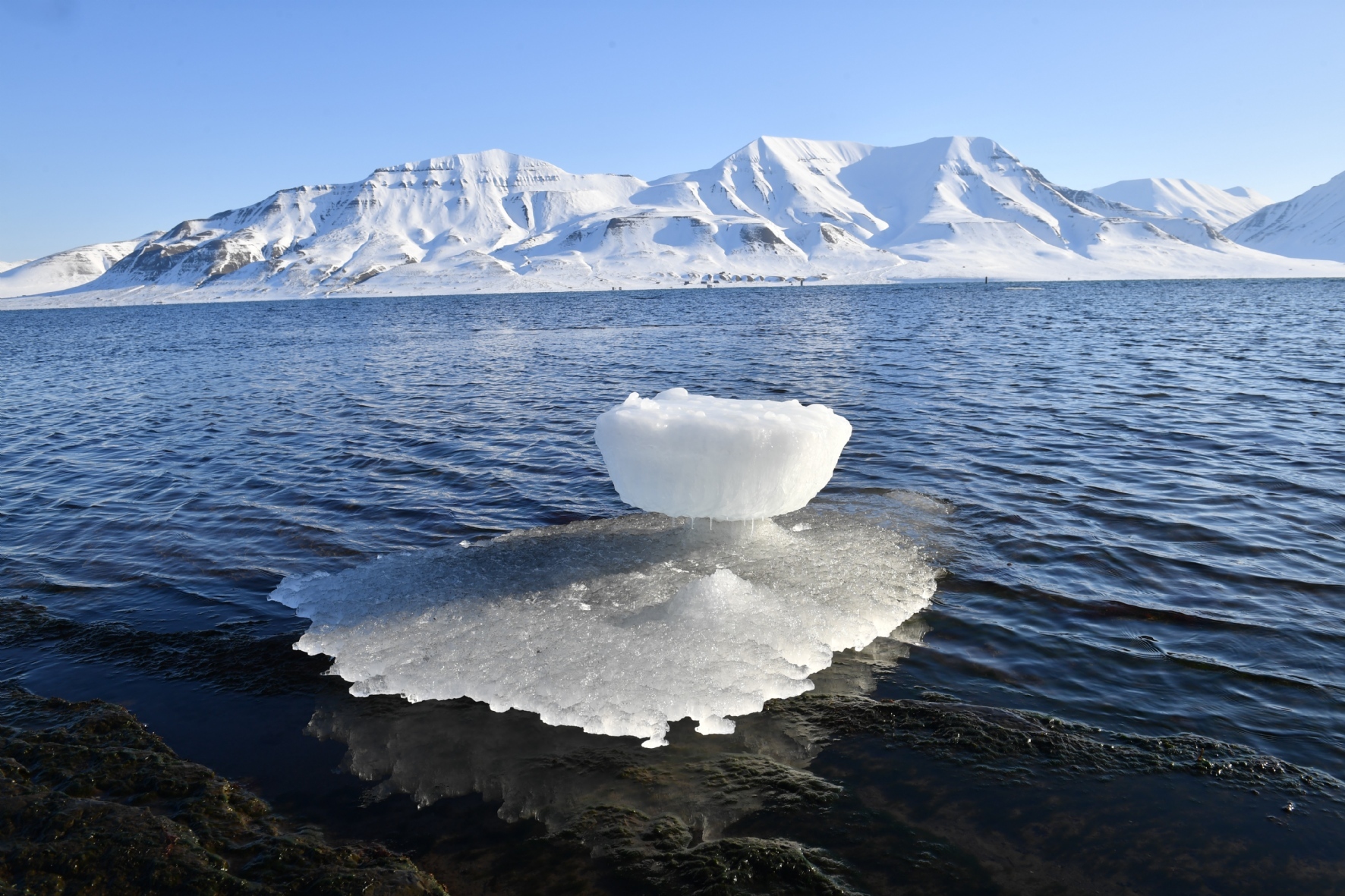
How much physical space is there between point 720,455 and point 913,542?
13.3 ft

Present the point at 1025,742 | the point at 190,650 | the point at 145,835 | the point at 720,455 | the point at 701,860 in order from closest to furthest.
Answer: the point at 145,835 < the point at 701,860 < the point at 1025,742 < the point at 190,650 < the point at 720,455

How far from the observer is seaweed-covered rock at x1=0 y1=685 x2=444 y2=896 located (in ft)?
15.4

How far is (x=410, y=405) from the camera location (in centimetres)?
2469

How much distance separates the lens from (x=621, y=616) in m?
8.42

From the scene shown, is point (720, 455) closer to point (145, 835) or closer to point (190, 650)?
point (145, 835)

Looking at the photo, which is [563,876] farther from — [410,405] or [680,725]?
[410,405]

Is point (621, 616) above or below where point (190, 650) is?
above

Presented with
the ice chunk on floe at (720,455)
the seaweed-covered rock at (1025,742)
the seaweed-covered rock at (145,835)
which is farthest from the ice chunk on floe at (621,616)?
the seaweed-covered rock at (145,835)

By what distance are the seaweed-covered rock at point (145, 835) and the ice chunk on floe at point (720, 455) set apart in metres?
4.86

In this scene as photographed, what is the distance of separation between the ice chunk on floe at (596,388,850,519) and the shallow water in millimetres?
2295

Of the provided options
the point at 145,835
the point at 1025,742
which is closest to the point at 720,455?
the point at 1025,742

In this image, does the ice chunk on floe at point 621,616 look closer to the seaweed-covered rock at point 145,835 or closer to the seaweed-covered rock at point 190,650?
the seaweed-covered rock at point 190,650

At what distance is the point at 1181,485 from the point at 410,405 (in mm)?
20809

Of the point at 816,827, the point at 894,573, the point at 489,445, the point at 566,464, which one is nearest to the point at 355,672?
the point at 816,827
